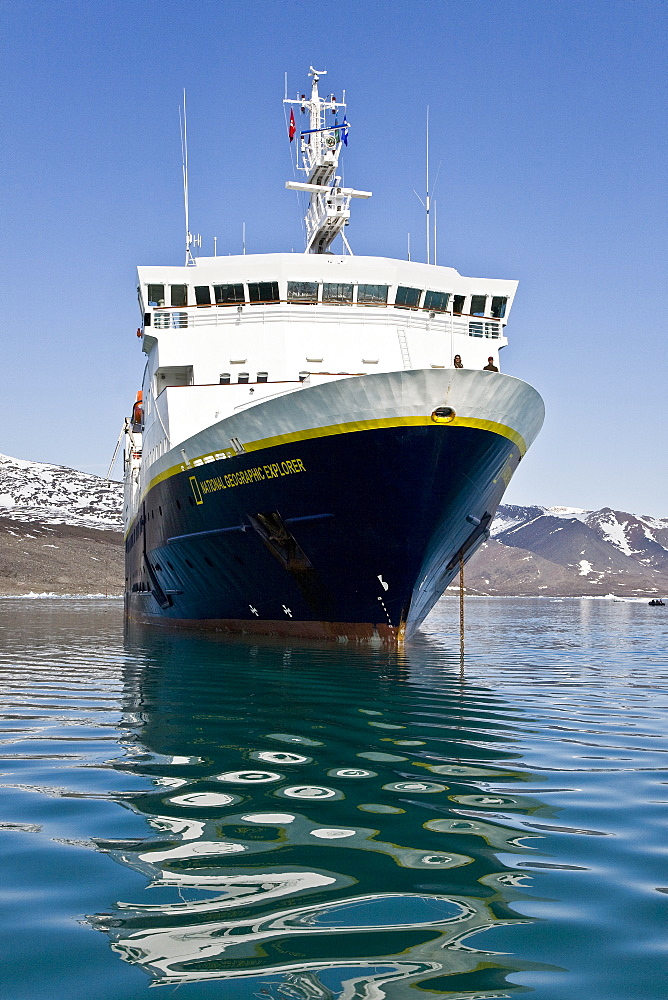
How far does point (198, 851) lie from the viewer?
4672 mm

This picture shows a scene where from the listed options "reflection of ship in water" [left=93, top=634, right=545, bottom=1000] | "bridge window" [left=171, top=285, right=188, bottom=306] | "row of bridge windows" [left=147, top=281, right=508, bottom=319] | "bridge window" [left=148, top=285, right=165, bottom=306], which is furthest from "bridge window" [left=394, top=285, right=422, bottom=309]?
"reflection of ship in water" [left=93, top=634, right=545, bottom=1000]

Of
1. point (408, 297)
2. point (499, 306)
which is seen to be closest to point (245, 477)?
point (408, 297)

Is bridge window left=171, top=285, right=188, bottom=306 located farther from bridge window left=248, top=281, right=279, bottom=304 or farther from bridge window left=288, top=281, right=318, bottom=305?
bridge window left=288, top=281, right=318, bottom=305

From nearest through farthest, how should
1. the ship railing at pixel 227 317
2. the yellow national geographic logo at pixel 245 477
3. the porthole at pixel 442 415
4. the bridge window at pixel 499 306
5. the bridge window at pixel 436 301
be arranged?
1. the porthole at pixel 442 415
2. the yellow national geographic logo at pixel 245 477
3. the ship railing at pixel 227 317
4. the bridge window at pixel 436 301
5. the bridge window at pixel 499 306

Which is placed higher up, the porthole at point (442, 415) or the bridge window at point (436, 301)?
the bridge window at point (436, 301)

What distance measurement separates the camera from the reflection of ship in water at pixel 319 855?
10.9ft

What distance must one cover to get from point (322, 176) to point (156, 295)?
8998 mm

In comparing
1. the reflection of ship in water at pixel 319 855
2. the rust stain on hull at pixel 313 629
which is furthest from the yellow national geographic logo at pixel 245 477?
the reflection of ship in water at pixel 319 855

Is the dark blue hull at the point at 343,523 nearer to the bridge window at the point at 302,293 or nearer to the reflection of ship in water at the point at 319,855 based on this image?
the bridge window at the point at 302,293

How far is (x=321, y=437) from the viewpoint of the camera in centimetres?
1636

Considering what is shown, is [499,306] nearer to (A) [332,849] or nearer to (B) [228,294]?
(B) [228,294]

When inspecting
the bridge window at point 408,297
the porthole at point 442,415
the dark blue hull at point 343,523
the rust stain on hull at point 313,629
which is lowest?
the rust stain on hull at point 313,629

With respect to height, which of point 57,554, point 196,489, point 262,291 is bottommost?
point 196,489

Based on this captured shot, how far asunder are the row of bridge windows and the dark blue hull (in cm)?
502
